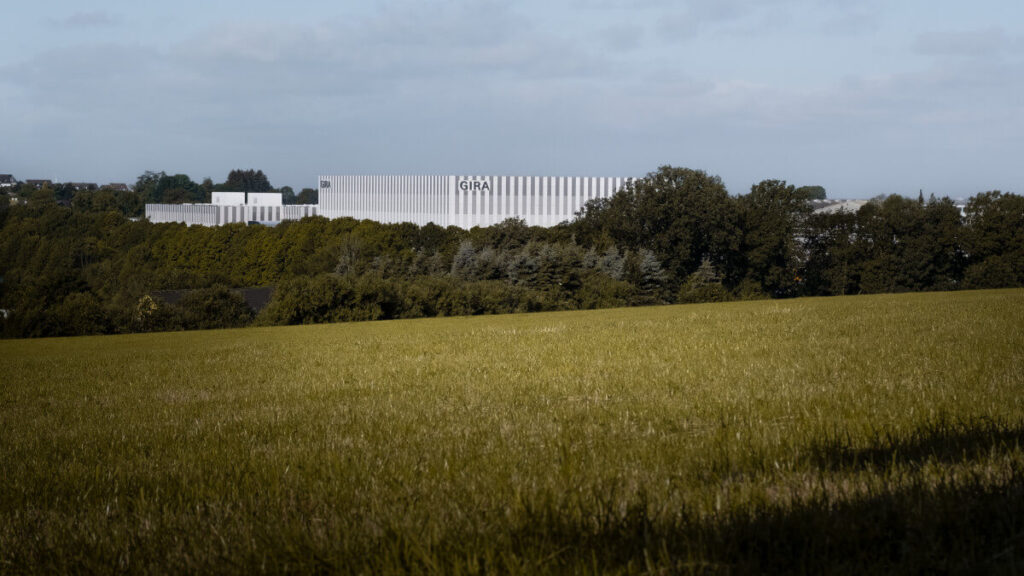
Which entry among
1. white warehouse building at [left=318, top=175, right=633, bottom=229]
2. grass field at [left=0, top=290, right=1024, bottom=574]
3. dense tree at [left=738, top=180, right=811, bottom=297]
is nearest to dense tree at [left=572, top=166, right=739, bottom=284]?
dense tree at [left=738, top=180, right=811, bottom=297]

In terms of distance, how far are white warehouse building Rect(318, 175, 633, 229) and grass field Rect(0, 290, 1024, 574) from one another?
116 metres

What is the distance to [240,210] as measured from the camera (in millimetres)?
181250

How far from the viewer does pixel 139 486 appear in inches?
225

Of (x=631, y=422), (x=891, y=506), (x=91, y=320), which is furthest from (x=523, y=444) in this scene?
(x=91, y=320)

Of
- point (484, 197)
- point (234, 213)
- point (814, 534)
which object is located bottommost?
point (814, 534)

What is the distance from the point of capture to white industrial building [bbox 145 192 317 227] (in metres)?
180

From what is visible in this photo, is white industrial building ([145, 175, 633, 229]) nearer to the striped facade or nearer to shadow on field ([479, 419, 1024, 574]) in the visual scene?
the striped facade

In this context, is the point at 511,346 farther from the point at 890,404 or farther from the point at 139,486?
the point at 139,486

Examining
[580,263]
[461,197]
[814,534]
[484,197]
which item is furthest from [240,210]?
[814,534]

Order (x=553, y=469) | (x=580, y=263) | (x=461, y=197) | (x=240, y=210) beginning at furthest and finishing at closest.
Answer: (x=240, y=210) → (x=461, y=197) → (x=580, y=263) → (x=553, y=469)

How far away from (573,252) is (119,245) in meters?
91.9

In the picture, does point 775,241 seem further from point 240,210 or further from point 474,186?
point 240,210

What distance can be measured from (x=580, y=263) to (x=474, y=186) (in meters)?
71.0

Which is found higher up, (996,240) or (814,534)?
(996,240)
